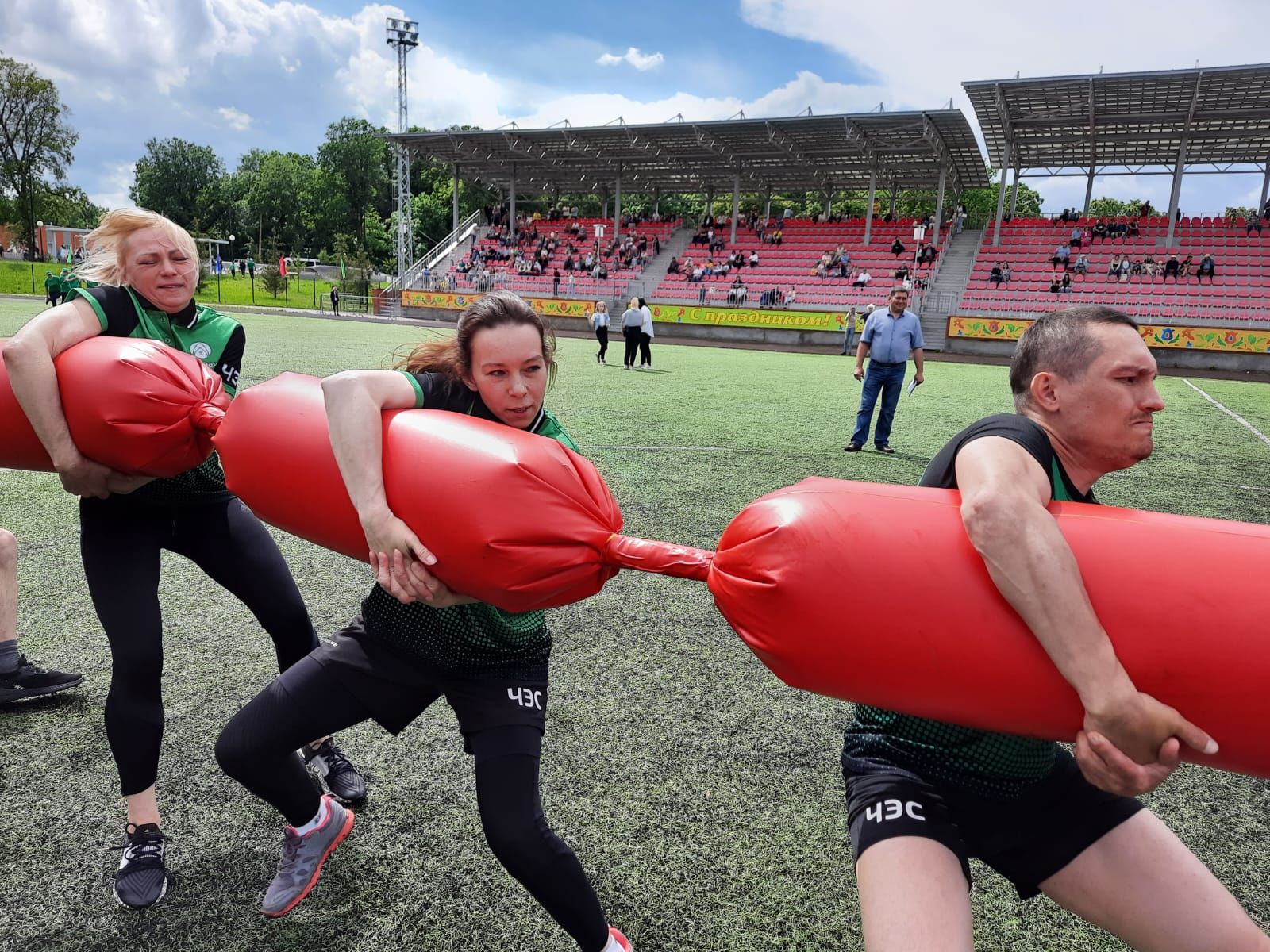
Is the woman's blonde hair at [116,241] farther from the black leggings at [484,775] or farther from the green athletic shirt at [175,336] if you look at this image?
the black leggings at [484,775]

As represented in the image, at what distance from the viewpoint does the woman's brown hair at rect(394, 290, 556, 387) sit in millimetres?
1908

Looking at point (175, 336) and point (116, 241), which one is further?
point (175, 336)

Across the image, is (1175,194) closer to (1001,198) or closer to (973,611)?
(1001,198)

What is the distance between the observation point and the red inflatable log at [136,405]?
2133 millimetres

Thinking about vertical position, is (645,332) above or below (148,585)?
above

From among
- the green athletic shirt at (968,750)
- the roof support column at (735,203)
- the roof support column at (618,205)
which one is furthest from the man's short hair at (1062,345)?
the roof support column at (618,205)

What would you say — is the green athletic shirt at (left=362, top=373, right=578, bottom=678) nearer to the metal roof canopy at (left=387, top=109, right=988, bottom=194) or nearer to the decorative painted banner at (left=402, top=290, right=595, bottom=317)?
the decorative painted banner at (left=402, top=290, right=595, bottom=317)

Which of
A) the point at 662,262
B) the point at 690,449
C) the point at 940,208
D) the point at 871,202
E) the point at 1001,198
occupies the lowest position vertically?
the point at 690,449

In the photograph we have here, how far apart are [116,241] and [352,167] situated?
251 feet

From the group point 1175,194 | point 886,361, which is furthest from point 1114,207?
point 886,361

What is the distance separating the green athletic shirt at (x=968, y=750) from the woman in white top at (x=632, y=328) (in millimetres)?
14592

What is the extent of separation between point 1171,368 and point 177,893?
85.9 ft

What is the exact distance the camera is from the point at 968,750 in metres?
1.59

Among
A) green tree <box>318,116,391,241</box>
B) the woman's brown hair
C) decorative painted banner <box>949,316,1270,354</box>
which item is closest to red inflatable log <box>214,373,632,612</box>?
the woman's brown hair
